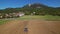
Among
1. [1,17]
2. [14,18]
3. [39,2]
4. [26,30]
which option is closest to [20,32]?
[26,30]

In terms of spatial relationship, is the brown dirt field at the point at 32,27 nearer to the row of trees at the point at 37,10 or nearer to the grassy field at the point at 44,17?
the grassy field at the point at 44,17

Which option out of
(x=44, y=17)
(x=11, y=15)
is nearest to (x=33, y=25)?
(x=44, y=17)

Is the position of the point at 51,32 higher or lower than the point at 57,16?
lower

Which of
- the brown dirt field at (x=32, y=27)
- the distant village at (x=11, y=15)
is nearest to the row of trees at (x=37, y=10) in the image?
the distant village at (x=11, y=15)

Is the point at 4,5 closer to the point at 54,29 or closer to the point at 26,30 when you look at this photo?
the point at 26,30

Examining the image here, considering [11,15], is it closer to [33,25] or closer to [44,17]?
[33,25]

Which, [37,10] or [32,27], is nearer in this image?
[32,27]

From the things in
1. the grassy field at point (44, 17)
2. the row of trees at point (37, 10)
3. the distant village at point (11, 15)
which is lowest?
the grassy field at point (44, 17)

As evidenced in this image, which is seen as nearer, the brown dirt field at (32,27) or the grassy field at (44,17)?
the brown dirt field at (32,27)
